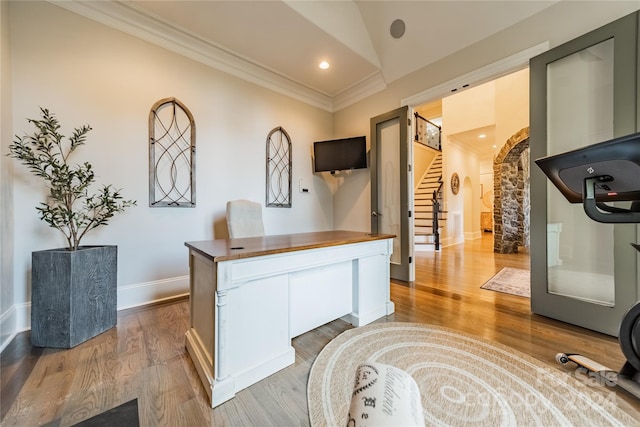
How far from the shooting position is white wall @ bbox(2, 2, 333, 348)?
6.68ft

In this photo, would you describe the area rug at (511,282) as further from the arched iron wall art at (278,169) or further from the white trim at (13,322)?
the white trim at (13,322)

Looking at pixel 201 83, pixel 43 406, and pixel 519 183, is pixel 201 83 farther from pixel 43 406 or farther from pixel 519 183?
pixel 519 183

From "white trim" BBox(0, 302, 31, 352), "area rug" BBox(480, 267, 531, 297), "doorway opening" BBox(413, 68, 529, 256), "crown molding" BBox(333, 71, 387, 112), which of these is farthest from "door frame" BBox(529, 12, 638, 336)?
"white trim" BBox(0, 302, 31, 352)

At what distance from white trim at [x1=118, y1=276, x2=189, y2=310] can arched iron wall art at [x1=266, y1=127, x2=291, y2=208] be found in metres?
1.51

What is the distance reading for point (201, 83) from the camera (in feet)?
9.70

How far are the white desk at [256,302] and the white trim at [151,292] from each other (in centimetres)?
122

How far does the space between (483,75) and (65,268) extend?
404cm

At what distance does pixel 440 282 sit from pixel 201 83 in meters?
3.93

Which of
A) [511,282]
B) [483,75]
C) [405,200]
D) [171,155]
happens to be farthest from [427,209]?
[171,155]

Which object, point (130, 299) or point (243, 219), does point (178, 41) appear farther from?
point (130, 299)

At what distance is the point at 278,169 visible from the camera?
3723mm

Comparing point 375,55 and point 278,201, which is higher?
point 375,55

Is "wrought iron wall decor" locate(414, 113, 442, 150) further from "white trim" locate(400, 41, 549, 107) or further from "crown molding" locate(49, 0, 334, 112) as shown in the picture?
"crown molding" locate(49, 0, 334, 112)

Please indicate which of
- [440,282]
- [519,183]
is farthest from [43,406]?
[519,183]
